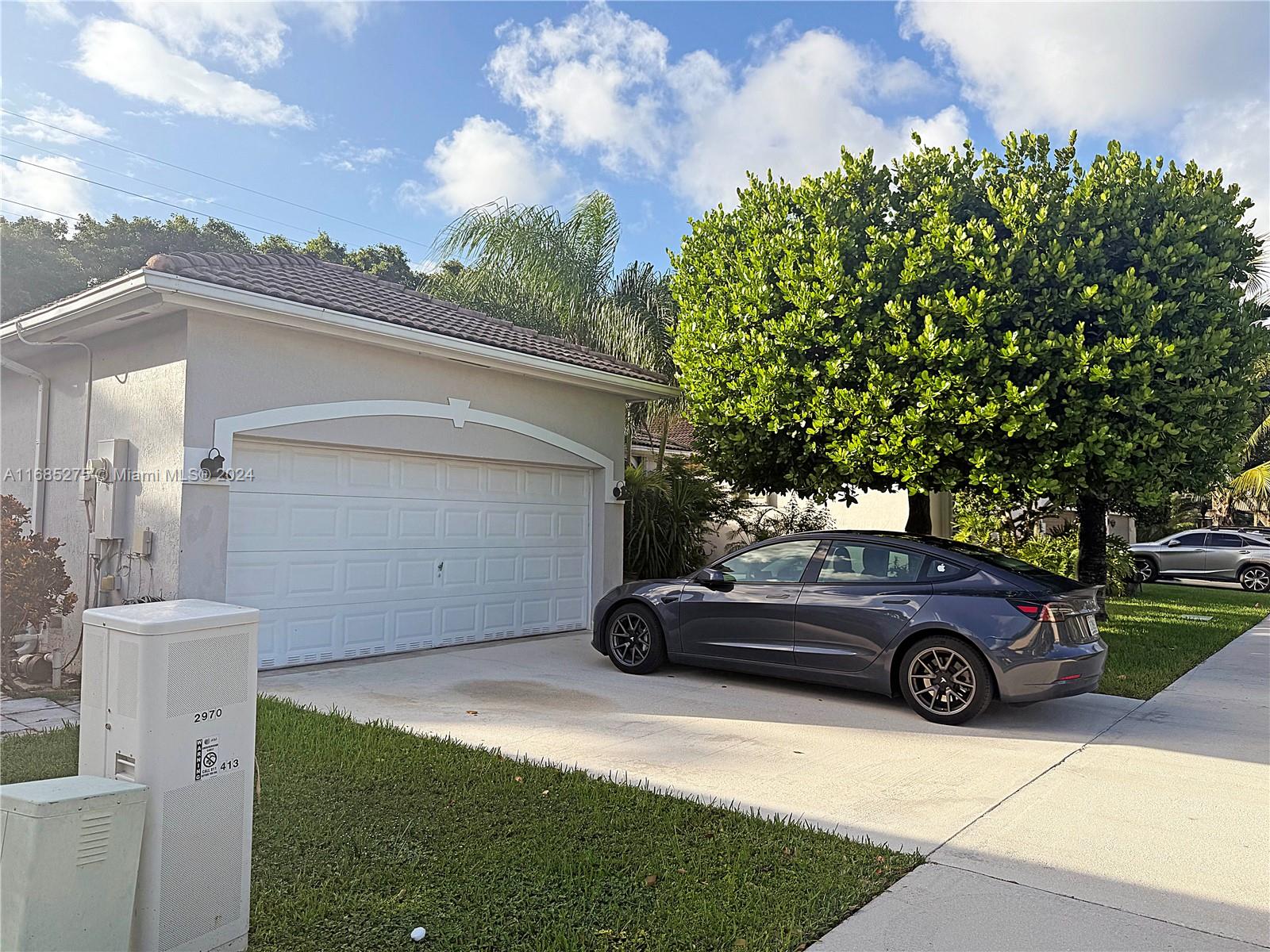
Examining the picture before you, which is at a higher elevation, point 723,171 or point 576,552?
point 723,171

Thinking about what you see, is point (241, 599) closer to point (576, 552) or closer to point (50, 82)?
point (576, 552)

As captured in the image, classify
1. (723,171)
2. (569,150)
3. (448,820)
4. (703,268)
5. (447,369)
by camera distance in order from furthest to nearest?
(569,150) → (723,171) → (703,268) → (447,369) → (448,820)

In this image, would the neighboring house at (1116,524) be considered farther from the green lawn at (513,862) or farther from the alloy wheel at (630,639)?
the green lawn at (513,862)

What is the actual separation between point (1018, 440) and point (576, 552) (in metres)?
5.67

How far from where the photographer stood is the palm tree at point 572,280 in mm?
16609

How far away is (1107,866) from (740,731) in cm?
283

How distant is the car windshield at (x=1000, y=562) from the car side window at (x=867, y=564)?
33 centimetres

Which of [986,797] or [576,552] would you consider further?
[576,552]

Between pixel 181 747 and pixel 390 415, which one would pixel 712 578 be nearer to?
pixel 390 415

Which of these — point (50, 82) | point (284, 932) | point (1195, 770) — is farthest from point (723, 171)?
point (284, 932)

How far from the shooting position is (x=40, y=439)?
32.8ft

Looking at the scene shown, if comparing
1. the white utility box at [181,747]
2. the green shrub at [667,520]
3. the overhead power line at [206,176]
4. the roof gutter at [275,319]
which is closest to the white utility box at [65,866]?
the white utility box at [181,747]

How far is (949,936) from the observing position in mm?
3549

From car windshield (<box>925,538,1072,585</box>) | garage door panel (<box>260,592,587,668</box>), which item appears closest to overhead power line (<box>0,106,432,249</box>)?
garage door panel (<box>260,592,587,668</box>)
